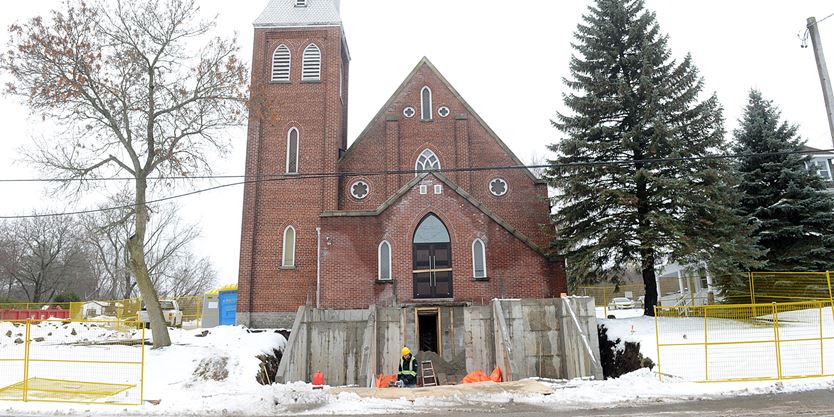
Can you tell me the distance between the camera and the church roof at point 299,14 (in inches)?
936

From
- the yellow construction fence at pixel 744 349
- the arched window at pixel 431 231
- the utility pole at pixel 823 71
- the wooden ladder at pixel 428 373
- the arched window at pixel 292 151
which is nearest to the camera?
the yellow construction fence at pixel 744 349

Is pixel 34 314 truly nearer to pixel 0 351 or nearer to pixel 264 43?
pixel 0 351

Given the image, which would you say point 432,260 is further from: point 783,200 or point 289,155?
point 783,200

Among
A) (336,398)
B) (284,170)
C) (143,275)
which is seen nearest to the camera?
(336,398)

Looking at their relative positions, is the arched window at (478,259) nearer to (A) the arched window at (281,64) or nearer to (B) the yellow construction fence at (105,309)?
(A) the arched window at (281,64)

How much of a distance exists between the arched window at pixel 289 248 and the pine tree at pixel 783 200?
16.9m

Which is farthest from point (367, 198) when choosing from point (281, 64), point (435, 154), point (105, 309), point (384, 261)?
point (105, 309)

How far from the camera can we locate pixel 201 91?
17.2 metres

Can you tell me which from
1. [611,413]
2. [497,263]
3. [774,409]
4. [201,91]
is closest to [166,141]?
[201,91]

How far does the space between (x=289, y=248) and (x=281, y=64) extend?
846 centimetres

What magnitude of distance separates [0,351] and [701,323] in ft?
67.9

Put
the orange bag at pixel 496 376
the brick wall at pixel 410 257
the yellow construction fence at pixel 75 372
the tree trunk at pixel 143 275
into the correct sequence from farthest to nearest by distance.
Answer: the brick wall at pixel 410 257 → the tree trunk at pixel 143 275 → the orange bag at pixel 496 376 → the yellow construction fence at pixel 75 372

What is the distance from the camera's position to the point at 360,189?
2283 centimetres

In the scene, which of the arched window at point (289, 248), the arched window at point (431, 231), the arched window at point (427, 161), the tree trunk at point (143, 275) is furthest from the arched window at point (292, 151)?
the tree trunk at point (143, 275)
